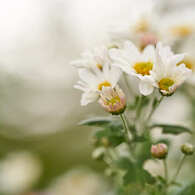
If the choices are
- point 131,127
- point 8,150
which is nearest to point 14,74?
point 8,150

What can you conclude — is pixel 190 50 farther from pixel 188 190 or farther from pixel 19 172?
pixel 19 172

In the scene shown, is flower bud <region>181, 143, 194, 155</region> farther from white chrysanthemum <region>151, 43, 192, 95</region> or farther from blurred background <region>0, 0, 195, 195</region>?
blurred background <region>0, 0, 195, 195</region>

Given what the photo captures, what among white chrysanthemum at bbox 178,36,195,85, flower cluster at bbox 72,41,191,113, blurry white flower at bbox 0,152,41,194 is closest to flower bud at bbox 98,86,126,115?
flower cluster at bbox 72,41,191,113

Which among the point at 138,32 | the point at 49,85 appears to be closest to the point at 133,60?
the point at 138,32

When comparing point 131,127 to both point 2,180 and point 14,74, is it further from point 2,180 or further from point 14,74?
point 14,74

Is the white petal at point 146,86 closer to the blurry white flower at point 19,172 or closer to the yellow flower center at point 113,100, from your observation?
the yellow flower center at point 113,100

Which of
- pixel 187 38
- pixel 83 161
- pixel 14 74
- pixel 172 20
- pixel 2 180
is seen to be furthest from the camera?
pixel 14 74
